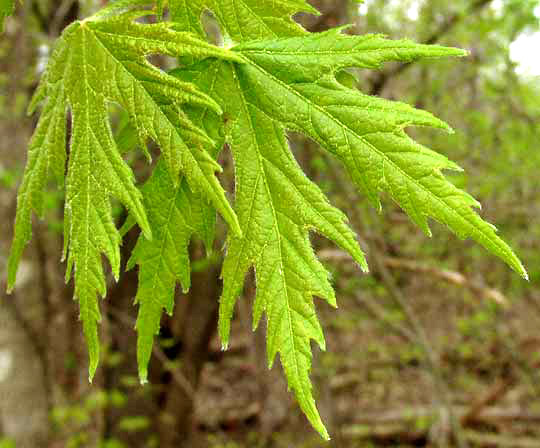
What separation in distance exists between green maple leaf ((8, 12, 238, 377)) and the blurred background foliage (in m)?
2.25

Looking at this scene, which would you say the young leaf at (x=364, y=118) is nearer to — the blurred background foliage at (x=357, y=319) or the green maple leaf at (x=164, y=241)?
the green maple leaf at (x=164, y=241)

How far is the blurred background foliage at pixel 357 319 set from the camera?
403 cm

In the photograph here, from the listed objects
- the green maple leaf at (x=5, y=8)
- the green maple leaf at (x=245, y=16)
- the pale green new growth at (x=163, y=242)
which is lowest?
the pale green new growth at (x=163, y=242)

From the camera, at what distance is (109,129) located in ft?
3.10

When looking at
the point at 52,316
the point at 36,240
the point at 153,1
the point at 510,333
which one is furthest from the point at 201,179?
the point at 510,333

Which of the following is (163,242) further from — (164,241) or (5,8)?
(5,8)

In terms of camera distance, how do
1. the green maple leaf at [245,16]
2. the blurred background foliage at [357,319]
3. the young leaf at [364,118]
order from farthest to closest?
the blurred background foliage at [357,319] → the green maple leaf at [245,16] → the young leaf at [364,118]

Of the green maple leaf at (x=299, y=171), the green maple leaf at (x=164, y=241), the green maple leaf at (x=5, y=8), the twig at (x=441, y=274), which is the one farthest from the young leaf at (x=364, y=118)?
the twig at (x=441, y=274)

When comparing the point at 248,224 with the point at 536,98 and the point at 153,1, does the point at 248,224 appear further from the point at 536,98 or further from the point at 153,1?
the point at 536,98

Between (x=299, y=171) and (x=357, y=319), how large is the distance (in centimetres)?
430

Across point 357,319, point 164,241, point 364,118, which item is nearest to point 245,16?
point 364,118

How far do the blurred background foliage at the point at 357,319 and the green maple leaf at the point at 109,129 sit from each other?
2.25 meters

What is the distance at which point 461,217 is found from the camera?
0.89 meters

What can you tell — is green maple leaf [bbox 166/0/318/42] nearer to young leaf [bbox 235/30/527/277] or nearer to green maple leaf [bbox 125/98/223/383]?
young leaf [bbox 235/30/527/277]
